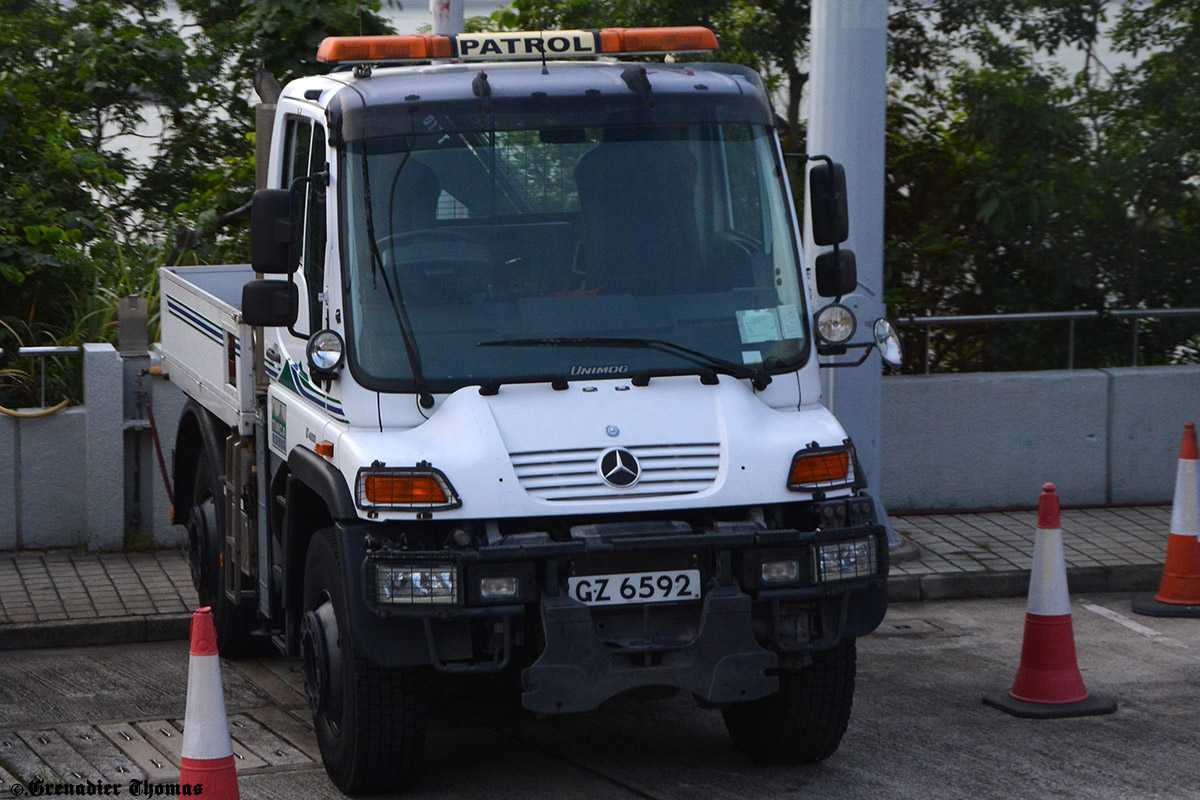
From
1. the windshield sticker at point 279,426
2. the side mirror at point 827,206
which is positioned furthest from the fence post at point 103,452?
the side mirror at point 827,206

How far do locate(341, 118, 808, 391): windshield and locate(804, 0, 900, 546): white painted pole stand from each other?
109 inches

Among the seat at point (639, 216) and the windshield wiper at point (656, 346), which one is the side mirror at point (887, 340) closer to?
the windshield wiper at point (656, 346)

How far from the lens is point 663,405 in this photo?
5793 mm

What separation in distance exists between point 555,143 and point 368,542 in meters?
1.61

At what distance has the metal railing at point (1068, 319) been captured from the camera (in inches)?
432

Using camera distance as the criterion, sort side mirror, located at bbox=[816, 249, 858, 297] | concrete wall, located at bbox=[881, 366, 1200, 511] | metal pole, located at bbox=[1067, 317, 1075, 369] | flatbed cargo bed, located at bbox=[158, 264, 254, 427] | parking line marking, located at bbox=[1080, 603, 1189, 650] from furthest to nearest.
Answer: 1. metal pole, located at bbox=[1067, 317, 1075, 369]
2. concrete wall, located at bbox=[881, 366, 1200, 511]
3. parking line marking, located at bbox=[1080, 603, 1189, 650]
4. flatbed cargo bed, located at bbox=[158, 264, 254, 427]
5. side mirror, located at bbox=[816, 249, 858, 297]

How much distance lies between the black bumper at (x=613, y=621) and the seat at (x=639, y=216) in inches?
38.6

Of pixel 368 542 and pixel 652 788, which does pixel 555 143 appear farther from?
pixel 652 788

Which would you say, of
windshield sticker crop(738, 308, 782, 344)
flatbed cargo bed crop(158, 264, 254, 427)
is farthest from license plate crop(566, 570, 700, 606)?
flatbed cargo bed crop(158, 264, 254, 427)

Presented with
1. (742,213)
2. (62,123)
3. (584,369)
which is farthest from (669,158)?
(62,123)

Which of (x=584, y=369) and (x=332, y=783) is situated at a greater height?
(x=584, y=369)

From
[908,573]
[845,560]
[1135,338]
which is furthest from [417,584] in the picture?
[1135,338]

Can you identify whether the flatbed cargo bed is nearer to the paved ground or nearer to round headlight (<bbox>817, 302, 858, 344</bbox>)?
the paved ground

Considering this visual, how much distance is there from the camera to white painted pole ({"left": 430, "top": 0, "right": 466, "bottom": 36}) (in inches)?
395
